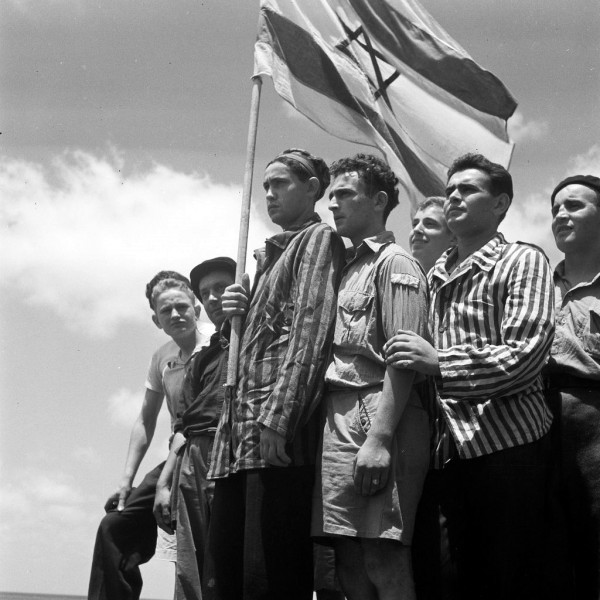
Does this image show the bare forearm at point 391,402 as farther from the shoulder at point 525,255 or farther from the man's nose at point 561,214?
the man's nose at point 561,214

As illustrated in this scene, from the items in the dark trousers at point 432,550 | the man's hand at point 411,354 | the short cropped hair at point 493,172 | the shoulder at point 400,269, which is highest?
the short cropped hair at point 493,172

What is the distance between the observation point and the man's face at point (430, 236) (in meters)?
5.61

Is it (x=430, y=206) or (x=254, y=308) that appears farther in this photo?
(x=430, y=206)

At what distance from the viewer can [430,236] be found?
5633 mm

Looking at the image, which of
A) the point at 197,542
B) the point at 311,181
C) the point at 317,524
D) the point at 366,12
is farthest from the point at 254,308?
the point at 366,12

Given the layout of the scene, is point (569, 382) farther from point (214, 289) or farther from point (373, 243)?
point (214, 289)

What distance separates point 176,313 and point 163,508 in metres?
1.38

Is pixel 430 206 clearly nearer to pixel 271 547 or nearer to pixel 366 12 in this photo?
pixel 366 12

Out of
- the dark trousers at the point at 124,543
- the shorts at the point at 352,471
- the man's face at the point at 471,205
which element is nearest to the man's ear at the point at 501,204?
the man's face at the point at 471,205

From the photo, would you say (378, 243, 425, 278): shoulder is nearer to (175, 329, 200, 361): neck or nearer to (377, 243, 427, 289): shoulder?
(377, 243, 427, 289): shoulder

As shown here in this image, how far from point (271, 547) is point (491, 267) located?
147 cm

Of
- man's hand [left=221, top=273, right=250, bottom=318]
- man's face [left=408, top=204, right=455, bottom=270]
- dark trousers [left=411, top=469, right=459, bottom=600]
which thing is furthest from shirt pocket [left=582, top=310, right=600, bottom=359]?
man's hand [left=221, top=273, right=250, bottom=318]

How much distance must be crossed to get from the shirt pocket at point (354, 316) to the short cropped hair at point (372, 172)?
0.56 metres

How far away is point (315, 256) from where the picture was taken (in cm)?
434
